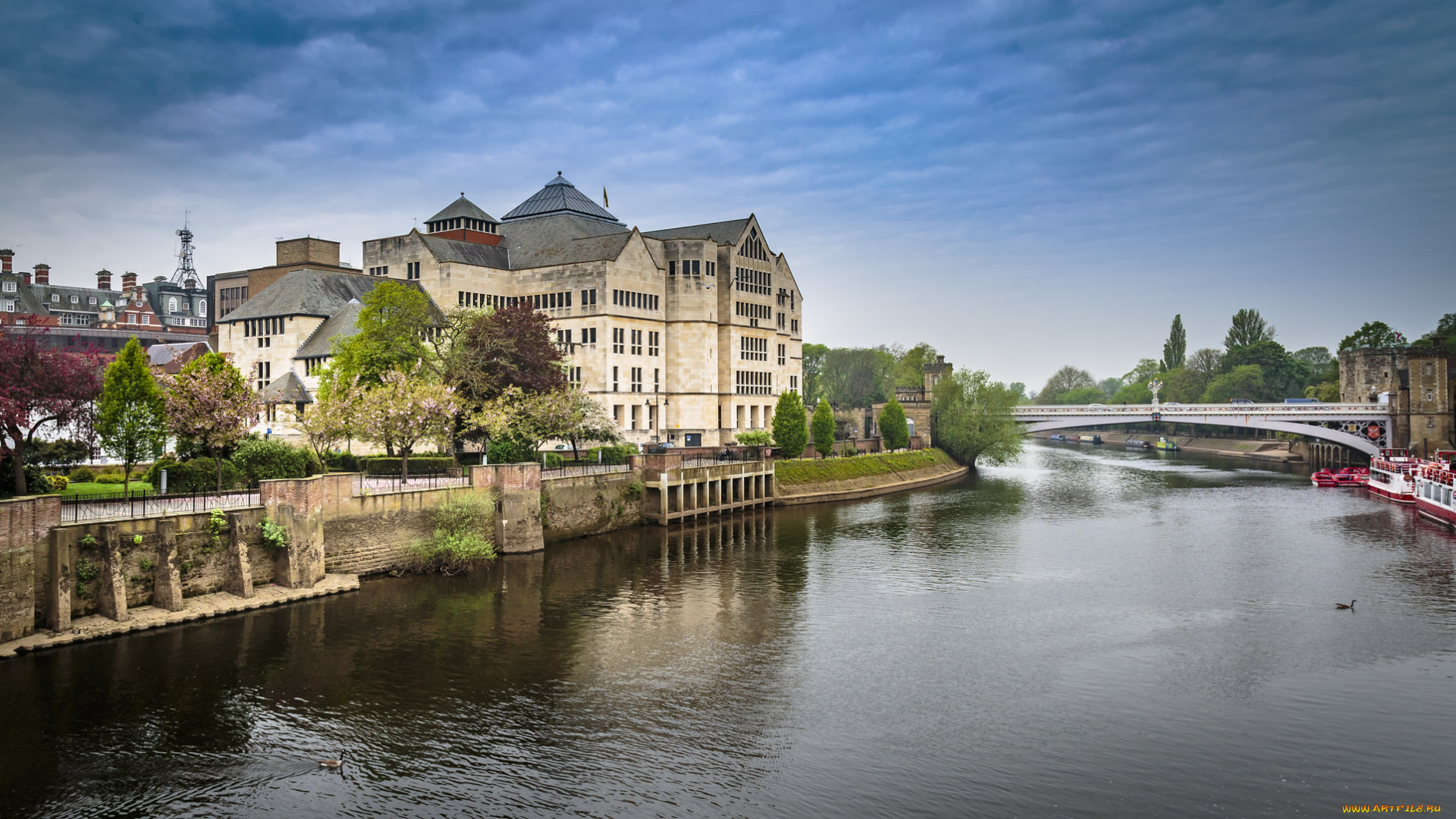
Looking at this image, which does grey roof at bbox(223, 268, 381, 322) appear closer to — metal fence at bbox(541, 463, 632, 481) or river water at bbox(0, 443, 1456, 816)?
metal fence at bbox(541, 463, 632, 481)

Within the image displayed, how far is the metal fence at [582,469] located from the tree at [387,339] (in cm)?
1177

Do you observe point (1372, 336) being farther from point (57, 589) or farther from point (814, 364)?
point (57, 589)

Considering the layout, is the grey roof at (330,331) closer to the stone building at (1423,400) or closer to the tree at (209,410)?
the tree at (209,410)

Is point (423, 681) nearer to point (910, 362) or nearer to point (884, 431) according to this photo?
point (884, 431)

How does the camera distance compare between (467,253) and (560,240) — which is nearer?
(467,253)

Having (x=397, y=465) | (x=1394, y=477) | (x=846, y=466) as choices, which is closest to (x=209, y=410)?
(x=397, y=465)

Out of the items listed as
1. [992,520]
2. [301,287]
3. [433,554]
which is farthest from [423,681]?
[301,287]

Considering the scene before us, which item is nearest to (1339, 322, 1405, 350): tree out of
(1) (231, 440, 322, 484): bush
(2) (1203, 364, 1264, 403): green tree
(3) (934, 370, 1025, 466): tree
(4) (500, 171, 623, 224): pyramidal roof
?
(2) (1203, 364, 1264, 403): green tree

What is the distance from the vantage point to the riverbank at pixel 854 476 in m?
83.8

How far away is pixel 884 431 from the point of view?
105438mm

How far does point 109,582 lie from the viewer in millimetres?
35312

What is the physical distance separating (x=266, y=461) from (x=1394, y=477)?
290 ft

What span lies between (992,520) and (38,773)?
2297 inches

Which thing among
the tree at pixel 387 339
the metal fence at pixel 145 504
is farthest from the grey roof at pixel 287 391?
the metal fence at pixel 145 504
